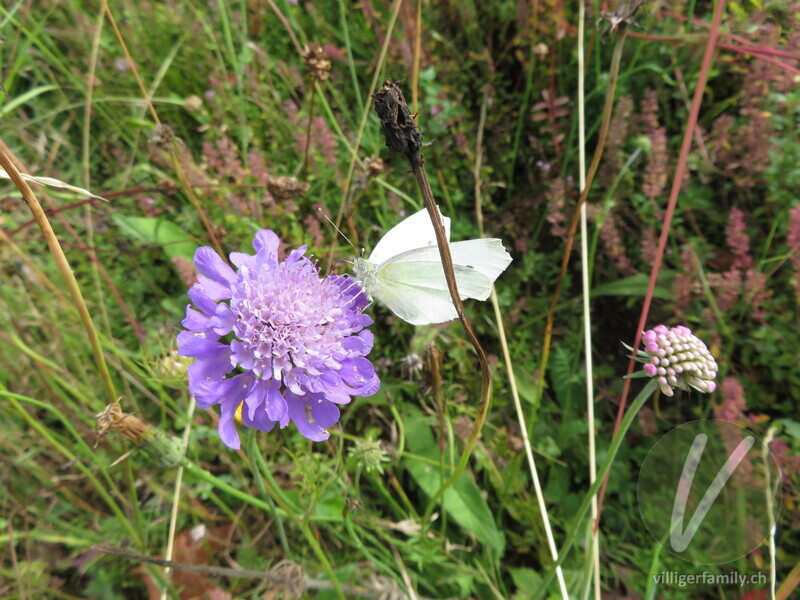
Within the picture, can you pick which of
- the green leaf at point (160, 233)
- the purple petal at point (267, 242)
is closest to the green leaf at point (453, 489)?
the purple petal at point (267, 242)

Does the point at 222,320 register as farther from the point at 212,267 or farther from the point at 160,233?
the point at 160,233

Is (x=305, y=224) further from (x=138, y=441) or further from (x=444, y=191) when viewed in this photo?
(x=138, y=441)

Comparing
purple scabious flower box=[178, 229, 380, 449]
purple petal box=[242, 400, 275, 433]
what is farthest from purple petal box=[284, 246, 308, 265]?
purple petal box=[242, 400, 275, 433]

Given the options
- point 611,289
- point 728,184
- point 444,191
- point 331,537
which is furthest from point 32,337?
point 728,184

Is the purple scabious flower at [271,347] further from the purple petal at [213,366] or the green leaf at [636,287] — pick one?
the green leaf at [636,287]

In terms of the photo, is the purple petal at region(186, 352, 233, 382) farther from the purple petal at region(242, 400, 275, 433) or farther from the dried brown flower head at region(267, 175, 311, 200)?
the dried brown flower head at region(267, 175, 311, 200)
